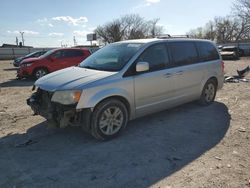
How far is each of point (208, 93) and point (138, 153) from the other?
3638 mm

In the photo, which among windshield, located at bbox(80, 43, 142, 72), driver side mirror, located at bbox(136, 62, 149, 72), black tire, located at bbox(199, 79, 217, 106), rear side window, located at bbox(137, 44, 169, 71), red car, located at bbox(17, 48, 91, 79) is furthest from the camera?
red car, located at bbox(17, 48, 91, 79)

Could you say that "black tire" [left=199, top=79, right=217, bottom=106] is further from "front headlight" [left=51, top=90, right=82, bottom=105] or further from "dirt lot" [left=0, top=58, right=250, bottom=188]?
"front headlight" [left=51, top=90, right=82, bottom=105]

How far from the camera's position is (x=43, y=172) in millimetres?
3965

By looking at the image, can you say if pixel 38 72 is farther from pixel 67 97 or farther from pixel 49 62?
pixel 67 97

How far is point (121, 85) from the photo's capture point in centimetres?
510

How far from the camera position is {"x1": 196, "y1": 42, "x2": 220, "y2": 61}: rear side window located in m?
7.07

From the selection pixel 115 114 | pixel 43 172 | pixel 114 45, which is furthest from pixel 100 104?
pixel 114 45

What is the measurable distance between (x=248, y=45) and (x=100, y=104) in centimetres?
3614

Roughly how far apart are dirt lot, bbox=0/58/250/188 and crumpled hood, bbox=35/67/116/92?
1.01 m

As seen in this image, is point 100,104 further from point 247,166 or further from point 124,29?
point 124,29

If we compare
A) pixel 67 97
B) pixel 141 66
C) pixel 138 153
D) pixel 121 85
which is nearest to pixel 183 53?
pixel 141 66

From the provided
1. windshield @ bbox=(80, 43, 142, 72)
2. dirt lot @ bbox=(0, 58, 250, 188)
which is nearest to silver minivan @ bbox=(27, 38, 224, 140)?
windshield @ bbox=(80, 43, 142, 72)

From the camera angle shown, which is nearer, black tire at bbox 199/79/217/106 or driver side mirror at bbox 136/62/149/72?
driver side mirror at bbox 136/62/149/72

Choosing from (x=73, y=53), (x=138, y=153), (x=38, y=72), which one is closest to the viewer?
(x=138, y=153)
